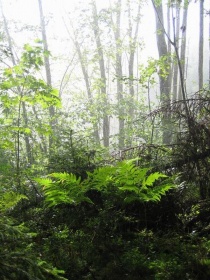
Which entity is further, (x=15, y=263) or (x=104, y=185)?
(x=104, y=185)

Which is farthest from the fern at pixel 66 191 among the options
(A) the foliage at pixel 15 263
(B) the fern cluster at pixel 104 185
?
(A) the foliage at pixel 15 263

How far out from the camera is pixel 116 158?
13.9 feet

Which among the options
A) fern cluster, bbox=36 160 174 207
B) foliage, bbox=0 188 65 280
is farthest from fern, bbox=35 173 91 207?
foliage, bbox=0 188 65 280

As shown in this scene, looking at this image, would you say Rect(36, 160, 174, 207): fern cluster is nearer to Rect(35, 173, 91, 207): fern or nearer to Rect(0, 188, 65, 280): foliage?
Rect(35, 173, 91, 207): fern

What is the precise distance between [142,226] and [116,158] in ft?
4.06

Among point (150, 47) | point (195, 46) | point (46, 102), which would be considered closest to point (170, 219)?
point (46, 102)

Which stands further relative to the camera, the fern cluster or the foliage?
the fern cluster

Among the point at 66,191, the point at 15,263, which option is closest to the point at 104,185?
the point at 66,191

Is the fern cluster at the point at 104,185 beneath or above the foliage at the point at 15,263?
above

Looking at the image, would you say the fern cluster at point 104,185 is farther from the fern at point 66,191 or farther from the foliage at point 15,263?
the foliage at point 15,263

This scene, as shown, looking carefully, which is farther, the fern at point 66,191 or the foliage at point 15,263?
the fern at point 66,191

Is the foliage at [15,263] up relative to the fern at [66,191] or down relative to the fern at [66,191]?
down

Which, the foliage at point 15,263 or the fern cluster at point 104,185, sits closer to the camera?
the foliage at point 15,263

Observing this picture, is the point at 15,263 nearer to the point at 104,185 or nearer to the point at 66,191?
the point at 66,191
